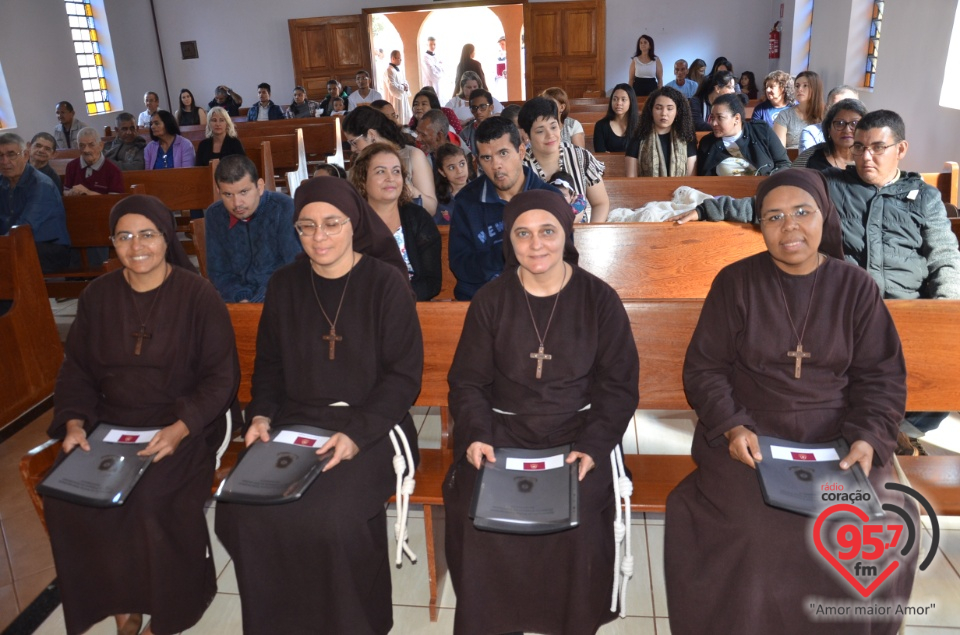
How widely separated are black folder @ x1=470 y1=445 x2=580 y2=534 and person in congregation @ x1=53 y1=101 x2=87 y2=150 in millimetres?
10797

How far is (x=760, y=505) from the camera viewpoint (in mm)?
2137

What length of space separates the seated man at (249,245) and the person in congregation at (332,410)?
3.97 feet

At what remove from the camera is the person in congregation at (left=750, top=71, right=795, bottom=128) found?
735 cm

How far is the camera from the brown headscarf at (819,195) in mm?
2289

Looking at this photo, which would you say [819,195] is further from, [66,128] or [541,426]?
[66,128]

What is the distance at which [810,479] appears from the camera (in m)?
2.04

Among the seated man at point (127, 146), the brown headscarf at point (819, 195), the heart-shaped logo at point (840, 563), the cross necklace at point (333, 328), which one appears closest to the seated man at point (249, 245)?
the cross necklace at point (333, 328)

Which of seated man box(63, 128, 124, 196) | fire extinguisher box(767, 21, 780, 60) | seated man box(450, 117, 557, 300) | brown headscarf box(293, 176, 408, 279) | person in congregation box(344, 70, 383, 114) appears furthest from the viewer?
fire extinguisher box(767, 21, 780, 60)

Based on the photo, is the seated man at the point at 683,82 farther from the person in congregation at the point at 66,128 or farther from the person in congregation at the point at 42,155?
the person in congregation at the point at 66,128

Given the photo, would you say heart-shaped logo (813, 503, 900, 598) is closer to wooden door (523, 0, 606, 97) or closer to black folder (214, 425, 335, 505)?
black folder (214, 425, 335, 505)

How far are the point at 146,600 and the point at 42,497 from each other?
495 millimetres

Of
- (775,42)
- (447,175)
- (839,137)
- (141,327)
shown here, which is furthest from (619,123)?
(775,42)

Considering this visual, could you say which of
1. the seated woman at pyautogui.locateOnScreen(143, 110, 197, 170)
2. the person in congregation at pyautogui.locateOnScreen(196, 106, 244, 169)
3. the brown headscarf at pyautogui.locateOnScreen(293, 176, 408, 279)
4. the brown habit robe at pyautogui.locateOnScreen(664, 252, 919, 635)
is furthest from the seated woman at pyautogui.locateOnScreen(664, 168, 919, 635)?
the seated woman at pyautogui.locateOnScreen(143, 110, 197, 170)

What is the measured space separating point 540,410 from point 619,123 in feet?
15.1
